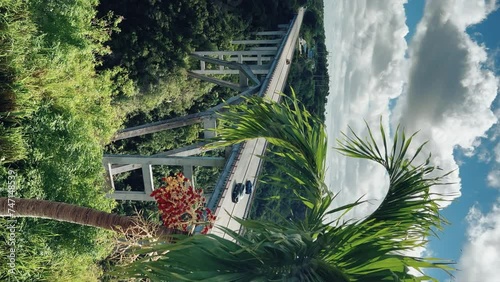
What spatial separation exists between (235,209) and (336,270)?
307 inches

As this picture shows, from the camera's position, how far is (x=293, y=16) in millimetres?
21875

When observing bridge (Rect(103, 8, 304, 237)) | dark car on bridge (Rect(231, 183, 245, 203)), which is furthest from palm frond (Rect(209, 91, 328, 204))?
dark car on bridge (Rect(231, 183, 245, 203))

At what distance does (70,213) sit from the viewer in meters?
3.61

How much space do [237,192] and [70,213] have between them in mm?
6109

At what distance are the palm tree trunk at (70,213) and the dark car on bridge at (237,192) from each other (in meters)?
5.80

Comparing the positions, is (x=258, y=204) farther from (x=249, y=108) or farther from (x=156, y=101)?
(x=249, y=108)

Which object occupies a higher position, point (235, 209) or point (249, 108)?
point (249, 108)

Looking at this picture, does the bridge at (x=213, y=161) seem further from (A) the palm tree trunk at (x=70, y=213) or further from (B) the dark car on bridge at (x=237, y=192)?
(A) the palm tree trunk at (x=70, y=213)

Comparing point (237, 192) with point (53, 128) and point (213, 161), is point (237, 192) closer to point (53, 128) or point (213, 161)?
point (213, 161)

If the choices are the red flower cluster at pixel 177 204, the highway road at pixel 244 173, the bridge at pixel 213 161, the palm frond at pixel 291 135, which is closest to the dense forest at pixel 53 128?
the palm frond at pixel 291 135

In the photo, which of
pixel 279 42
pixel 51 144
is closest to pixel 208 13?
pixel 279 42

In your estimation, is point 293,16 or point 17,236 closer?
point 17,236

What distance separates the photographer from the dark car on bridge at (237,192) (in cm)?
945

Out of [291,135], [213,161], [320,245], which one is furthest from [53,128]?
[320,245]
